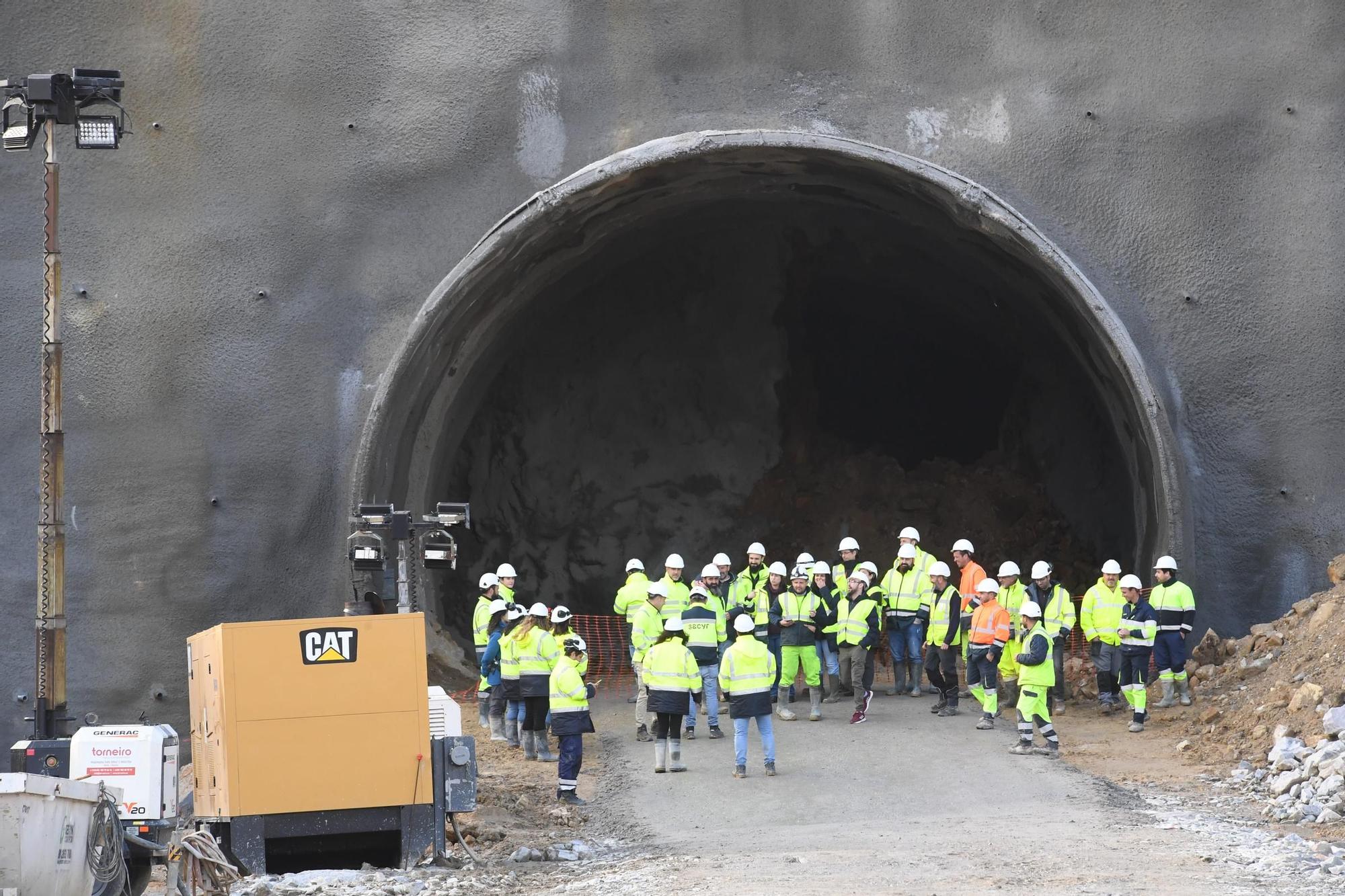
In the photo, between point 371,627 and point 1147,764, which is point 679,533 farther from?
point 371,627

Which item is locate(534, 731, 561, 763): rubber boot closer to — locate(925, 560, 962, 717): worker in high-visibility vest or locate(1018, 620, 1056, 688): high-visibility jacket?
locate(925, 560, 962, 717): worker in high-visibility vest

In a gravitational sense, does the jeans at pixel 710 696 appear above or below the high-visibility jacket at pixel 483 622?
below

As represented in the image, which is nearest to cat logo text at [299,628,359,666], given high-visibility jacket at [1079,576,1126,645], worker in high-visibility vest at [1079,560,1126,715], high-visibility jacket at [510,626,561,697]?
high-visibility jacket at [510,626,561,697]

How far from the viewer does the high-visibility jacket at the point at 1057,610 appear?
15289mm

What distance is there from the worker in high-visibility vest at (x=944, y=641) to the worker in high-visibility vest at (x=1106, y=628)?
1.16 m

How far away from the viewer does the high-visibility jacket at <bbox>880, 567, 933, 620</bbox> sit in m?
16.1

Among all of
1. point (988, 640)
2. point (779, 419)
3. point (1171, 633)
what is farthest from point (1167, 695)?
point (779, 419)

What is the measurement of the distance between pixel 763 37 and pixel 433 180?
3718 mm

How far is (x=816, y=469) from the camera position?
77.7ft

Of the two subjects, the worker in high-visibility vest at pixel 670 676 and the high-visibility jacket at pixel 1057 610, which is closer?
the worker in high-visibility vest at pixel 670 676

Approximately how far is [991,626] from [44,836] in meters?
8.28

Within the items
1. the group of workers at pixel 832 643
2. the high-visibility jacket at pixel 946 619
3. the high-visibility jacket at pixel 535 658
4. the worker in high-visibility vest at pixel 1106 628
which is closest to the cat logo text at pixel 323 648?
the group of workers at pixel 832 643

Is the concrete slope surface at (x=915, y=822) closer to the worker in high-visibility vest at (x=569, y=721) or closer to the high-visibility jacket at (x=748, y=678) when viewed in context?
the worker in high-visibility vest at (x=569, y=721)

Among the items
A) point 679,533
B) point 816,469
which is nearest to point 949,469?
point 816,469
